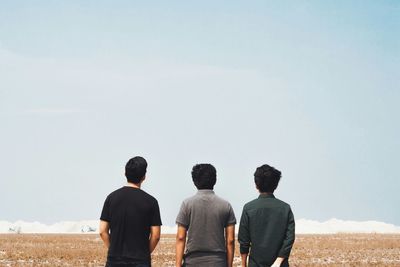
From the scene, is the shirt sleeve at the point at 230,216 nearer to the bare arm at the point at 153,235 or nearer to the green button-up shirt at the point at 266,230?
the green button-up shirt at the point at 266,230

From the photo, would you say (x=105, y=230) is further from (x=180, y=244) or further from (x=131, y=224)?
(x=180, y=244)

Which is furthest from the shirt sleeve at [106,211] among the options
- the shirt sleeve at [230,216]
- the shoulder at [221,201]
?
the shirt sleeve at [230,216]

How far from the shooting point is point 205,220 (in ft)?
28.4

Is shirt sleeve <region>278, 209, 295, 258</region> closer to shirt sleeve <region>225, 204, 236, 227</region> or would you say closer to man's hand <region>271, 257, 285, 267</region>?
man's hand <region>271, 257, 285, 267</region>

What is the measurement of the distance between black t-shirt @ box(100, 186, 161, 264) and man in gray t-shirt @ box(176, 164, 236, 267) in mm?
582

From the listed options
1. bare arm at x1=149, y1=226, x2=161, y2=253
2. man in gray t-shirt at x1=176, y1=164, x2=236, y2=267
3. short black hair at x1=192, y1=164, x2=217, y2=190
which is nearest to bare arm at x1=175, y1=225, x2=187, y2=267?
man in gray t-shirt at x1=176, y1=164, x2=236, y2=267

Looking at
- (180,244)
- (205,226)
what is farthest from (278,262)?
(180,244)

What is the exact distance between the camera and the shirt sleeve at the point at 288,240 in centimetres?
846

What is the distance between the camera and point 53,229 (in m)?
153

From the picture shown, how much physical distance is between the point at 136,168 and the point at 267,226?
173 centimetres

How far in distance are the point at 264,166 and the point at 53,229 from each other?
489 feet

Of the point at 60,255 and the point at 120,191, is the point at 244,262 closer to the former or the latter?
the point at 120,191

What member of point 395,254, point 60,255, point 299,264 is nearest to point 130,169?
point 299,264

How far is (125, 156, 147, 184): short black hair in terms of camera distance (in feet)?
26.8
